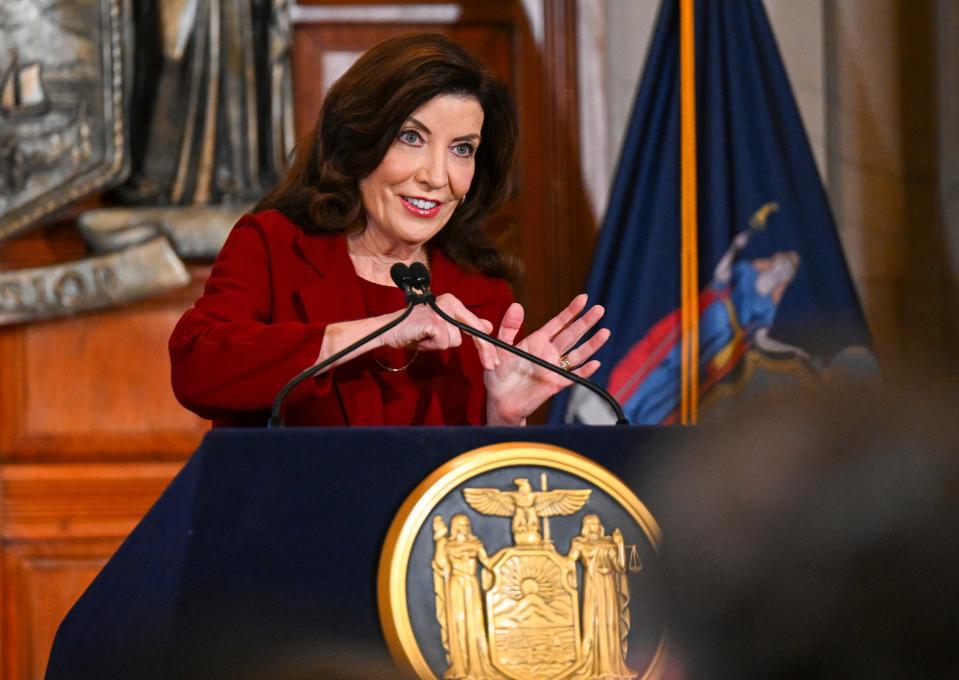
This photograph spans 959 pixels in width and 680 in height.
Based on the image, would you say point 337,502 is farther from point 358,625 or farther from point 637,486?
point 637,486

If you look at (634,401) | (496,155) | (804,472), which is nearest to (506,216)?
(634,401)

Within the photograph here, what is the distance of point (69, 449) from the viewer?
361 centimetres

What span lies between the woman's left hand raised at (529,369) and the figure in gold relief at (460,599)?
1.83ft

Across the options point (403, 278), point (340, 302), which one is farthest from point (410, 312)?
point (340, 302)

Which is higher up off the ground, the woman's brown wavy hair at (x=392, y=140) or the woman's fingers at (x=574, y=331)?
the woman's brown wavy hair at (x=392, y=140)

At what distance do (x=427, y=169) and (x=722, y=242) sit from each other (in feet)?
5.12

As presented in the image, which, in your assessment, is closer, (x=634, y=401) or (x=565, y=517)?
(x=565, y=517)

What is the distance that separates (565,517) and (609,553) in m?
0.05

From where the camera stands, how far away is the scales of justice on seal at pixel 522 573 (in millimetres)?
1253

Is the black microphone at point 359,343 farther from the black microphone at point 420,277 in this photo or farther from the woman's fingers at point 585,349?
the woman's fingers at point 585,349

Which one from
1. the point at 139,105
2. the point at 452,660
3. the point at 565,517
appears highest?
the point at 139,105

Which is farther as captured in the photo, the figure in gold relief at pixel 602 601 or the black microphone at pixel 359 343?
the black microphone at pixel 359 343

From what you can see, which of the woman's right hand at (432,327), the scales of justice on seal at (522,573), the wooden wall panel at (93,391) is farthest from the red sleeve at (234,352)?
the wooden wall panel at (93,391)

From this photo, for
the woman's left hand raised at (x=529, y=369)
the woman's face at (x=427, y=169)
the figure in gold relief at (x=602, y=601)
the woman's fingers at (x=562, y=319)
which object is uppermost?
the woman's face at (x=427, y=169)
